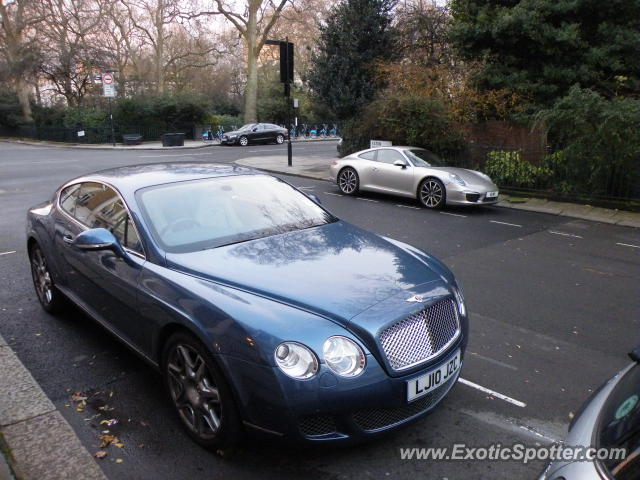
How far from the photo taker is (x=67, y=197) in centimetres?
479

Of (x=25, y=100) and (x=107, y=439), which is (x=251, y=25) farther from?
(x=107, y=439)

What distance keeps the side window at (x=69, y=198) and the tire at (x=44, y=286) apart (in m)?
0.61

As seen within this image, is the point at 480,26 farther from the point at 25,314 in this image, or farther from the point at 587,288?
the point at 25,314

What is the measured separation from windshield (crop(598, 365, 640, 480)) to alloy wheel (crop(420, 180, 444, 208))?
30.0 ft

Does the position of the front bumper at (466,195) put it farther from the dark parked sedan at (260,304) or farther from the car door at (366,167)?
the dark parked sedan at (260,304)

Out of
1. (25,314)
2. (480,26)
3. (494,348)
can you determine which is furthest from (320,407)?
(480,26)

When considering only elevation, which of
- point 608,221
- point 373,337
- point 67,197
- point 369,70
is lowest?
A: point 608,221

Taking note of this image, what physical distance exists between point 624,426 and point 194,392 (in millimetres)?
2235

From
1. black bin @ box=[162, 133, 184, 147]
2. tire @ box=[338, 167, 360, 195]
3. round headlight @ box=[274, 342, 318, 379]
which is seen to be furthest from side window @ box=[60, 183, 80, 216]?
black bin @ box=[162, 133, 184, 147]

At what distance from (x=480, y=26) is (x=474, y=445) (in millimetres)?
14505

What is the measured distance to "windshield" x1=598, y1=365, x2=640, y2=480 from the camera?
1.50 m

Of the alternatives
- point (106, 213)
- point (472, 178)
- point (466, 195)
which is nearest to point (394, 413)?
point (106, 213)

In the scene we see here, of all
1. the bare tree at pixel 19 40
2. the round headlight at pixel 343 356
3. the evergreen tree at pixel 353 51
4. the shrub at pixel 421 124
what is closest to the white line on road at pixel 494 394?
the round headlight at pixel 343 356

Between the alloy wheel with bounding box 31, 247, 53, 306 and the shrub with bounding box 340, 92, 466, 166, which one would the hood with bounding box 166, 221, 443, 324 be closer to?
the alloy wheel with bounding box 31, 247, 53, 306
